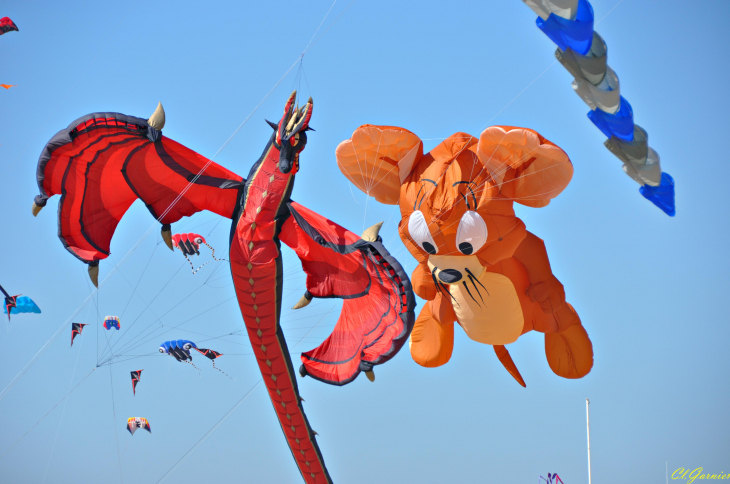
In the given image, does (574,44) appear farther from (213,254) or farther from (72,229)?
(72,229)

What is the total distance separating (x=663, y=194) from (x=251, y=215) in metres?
4.35

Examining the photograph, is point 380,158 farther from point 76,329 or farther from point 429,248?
point 76,329

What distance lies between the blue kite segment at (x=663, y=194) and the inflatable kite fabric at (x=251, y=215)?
273cm

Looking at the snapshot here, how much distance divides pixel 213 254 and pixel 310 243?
1.15 meters

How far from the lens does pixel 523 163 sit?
7.48 meters

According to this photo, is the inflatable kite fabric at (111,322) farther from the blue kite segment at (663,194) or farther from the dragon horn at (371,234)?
the blue kite segment at (663,194)

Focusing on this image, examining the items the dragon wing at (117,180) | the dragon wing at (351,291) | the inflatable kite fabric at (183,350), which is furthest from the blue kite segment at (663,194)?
the inflatable kite fabric at (183,350)

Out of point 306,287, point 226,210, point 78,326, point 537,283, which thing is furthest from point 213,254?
point 78,326

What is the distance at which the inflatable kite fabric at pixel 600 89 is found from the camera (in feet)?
19.6

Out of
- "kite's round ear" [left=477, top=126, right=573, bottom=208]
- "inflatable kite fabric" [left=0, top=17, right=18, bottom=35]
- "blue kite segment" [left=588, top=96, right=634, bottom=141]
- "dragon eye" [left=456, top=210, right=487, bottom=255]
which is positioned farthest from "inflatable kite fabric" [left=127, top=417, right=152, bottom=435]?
"blue kite segment" [left=588, top=96, right=634, bottom=141]

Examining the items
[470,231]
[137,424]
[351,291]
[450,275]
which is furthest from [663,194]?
[137,424]

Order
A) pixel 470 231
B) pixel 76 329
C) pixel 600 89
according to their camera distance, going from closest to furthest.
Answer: pixel 600 89, pixel 470 231, pixel 76 329

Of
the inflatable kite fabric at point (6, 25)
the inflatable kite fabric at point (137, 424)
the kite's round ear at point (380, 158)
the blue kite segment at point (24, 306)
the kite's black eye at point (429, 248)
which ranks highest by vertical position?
the inflatable kite fabric at point (6, 25)

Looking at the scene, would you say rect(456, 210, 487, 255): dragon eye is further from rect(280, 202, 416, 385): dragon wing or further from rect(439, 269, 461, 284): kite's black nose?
rect(280, 202, 416, 385): dragon wing
